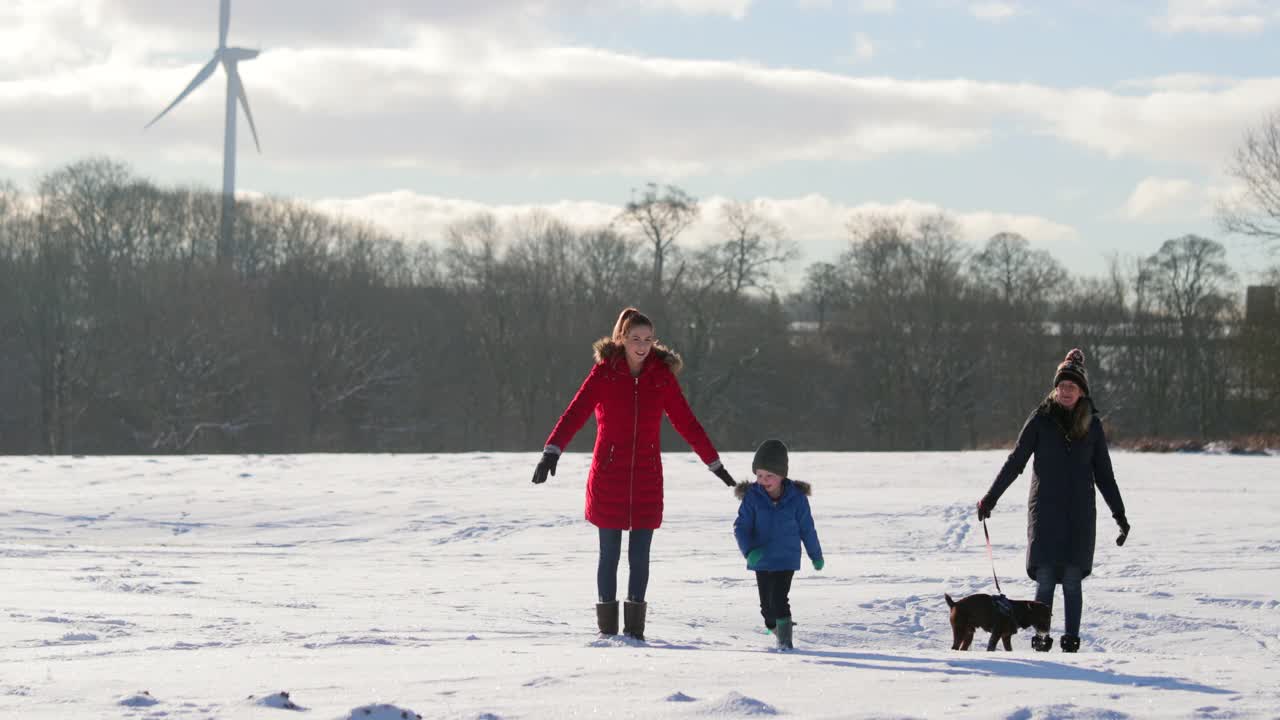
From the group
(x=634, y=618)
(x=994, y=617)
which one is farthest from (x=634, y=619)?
(x=994, y=617)

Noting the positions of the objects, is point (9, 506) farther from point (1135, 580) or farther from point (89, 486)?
point (1135, 580)

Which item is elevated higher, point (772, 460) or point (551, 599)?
point (772, 460)

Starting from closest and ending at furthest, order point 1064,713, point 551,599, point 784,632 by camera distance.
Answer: point 1064,713, point 784,632, point 551,599

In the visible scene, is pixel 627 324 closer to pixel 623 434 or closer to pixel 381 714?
pixel 623 434

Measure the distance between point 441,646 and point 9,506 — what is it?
956cm

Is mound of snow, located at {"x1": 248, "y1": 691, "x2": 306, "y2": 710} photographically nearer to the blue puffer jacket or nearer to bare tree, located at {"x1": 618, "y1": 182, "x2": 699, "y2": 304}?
the blue puffer jacket

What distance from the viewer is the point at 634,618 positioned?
712 centimetres

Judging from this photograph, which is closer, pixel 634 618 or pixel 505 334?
pixel 634 618

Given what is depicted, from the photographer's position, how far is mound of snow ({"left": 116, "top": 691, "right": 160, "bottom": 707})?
192 inches

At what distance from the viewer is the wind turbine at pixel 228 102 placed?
58988mm

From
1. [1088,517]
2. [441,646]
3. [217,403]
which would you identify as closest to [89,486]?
[441,646]

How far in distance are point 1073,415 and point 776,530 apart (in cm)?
174

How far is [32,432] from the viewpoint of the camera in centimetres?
5012

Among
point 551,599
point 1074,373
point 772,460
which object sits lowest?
point 551,599
